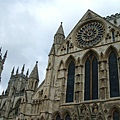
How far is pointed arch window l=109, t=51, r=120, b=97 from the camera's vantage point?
19728 millimetres

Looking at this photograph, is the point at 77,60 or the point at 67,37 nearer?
the point at 77,60

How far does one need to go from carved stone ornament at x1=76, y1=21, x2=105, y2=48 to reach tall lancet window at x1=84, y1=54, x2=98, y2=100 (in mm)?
1949

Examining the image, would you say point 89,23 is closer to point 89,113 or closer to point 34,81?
point 34,81

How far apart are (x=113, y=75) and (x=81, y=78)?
3.65m

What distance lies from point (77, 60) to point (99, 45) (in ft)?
10.6

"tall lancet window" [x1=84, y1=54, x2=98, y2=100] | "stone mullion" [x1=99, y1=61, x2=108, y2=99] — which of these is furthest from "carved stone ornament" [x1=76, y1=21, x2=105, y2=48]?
"stone mullion" [x1=99, y1=61, x2=108, y2=99]

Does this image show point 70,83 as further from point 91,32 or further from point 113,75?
point 91,32

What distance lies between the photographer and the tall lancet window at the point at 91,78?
20.9 metres

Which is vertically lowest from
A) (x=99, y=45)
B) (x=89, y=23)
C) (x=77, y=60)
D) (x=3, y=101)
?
(x=3, y=101)

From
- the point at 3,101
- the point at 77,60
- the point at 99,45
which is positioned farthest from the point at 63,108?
the point at 3,101

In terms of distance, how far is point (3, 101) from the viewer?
45.8m

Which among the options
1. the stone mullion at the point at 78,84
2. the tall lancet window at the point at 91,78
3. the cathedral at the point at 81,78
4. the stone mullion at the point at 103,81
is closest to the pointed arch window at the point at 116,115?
the cathedral at the point at 81,78

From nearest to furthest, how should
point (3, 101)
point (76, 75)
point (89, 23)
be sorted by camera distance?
point (76, 75) < point (89, 23) < point (3, 101)

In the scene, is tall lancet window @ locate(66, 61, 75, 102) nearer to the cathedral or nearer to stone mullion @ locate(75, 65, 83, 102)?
the cathedral
